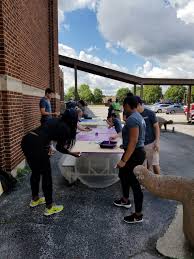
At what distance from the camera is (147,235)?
326 cm

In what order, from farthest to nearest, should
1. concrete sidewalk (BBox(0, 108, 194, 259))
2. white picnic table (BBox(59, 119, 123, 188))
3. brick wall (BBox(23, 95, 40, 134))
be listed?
brick wall (BBox(23, 95, 40, 134)) < white picnic table (BBox(59, 119, 123, 188)) < concrete sidewalk (BBox(0, 108, 194, 259))

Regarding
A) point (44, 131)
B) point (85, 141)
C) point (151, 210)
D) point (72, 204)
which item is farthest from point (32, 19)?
point (151, 210)

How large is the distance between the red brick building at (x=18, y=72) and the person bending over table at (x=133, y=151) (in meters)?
2.67

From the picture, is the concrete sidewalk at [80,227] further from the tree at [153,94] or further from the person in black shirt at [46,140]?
the tree at [153,94]

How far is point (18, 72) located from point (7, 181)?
2.63 m

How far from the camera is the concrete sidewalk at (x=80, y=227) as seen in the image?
291 cm

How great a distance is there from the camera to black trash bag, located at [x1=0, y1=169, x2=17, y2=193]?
472cm

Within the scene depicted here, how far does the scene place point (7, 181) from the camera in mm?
4824

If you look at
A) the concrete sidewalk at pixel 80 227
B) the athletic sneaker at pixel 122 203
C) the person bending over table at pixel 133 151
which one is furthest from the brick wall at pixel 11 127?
the person bending over table at pixel 133 151

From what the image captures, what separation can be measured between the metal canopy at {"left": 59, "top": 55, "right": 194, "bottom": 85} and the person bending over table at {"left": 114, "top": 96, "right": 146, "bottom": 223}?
13.9 m

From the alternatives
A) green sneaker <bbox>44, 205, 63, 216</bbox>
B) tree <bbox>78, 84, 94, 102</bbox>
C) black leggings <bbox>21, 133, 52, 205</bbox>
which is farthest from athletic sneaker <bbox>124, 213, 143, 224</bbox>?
tree <bbox>78, 84, 94, 102</bbox>

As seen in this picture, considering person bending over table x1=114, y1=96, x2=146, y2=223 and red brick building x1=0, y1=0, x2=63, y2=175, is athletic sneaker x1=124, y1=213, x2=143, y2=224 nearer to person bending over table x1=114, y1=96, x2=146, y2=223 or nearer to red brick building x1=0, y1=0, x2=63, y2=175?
person bending over table x1=114, y1=96, x2=146, y2=223

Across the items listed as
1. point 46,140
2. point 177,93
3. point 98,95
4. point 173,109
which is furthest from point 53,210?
point 98,95

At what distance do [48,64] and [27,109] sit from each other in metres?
5.10
